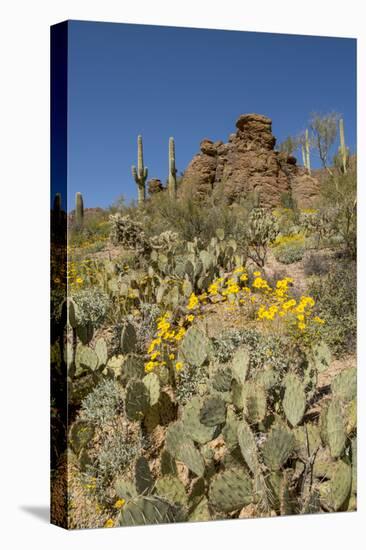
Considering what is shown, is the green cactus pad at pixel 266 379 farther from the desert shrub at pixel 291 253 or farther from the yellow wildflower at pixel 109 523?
the yellow wildflower at pixel 109 523

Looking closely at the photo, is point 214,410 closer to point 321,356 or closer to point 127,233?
point 321,356

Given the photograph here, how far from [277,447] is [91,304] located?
1630 mm

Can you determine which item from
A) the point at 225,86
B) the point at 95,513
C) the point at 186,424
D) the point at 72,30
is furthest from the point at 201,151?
the point at 95,513

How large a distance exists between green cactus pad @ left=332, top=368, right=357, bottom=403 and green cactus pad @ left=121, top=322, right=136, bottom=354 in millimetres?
1656

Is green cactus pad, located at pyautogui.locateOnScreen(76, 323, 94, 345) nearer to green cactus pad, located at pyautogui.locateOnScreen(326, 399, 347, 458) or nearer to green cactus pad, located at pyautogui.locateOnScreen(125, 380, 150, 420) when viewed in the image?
green cactus pad, located at pyautogui.locateOnScreen(125, 380, 150, 420)

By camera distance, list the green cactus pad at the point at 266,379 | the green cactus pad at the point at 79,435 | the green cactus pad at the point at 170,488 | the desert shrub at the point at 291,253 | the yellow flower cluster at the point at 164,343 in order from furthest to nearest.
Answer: the desert shrub at the point at 291,253 → the green cactus pad at the point at 266,379 → the yellow flower cluster at the point at 164,343 → the green cactus pad at the point at 170,488 → the green cactus pad at the point at 79,435

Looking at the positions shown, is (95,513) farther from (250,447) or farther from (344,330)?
(344,330)

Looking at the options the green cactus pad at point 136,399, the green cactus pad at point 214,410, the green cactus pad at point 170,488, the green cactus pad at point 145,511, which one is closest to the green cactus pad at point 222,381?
the green cactus pad at point 214,410

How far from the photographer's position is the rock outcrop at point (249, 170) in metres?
7.50

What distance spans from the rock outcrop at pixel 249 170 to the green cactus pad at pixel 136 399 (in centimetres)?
169

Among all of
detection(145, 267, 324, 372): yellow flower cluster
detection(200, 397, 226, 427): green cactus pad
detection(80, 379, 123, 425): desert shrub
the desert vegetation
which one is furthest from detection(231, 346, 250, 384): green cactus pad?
detection(80, 379, 123, 425): desert shrub

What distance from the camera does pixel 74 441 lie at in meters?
6.46

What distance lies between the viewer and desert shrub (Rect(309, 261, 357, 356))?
25.1ft

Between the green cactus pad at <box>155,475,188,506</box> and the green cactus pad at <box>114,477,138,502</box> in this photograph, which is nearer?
the green cactus pad at <box>114,477,138,502</box>
